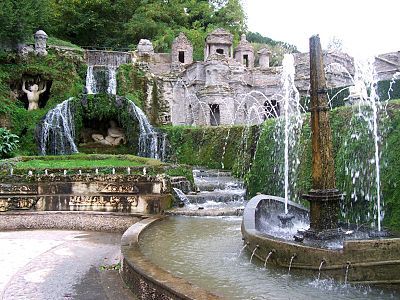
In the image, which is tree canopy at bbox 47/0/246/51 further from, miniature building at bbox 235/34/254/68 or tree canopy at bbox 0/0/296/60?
miniature building at bbox 235/34/254/68

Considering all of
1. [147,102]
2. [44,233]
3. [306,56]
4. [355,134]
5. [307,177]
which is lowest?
[44,233]

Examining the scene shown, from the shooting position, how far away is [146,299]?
4402mm

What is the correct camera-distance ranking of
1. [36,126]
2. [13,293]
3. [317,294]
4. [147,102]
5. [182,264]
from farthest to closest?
[147,102]
[36,126]
[182,264]
[13,293]
[317,294]

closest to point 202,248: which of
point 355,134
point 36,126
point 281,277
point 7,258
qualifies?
point 281,277

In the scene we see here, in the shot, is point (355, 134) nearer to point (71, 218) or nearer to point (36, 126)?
point (71, 218)

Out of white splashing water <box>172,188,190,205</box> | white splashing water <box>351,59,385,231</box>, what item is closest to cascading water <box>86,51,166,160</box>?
white splashing water <box>172,188,190,205</box>

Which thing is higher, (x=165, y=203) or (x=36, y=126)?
(x=36, y=126)

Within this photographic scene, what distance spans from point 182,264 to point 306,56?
110 feet

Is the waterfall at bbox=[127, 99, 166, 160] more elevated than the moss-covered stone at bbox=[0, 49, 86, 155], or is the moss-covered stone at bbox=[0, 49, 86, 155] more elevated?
the moss-covered stone at bbox=[0, 49, 86, 155]

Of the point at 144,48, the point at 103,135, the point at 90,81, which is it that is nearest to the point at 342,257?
the point at 103,135

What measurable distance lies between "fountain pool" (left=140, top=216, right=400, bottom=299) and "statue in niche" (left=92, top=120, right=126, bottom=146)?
1713 cm

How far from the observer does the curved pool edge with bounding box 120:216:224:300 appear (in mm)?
3734

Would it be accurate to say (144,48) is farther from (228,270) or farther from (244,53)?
(228,270)

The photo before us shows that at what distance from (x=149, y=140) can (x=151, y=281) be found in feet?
62.8
